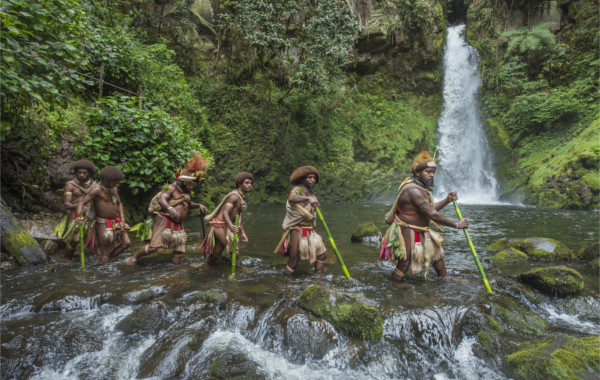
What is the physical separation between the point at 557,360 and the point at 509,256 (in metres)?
4.01

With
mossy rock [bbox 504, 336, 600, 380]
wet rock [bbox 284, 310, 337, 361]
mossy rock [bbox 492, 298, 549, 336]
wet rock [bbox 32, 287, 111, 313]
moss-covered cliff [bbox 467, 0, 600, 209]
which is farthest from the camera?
moss-covered cliff [bbox 467, 0, 600, 209]

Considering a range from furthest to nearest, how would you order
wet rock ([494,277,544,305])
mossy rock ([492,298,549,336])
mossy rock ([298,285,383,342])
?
wet rock ([494,277,544,305])
mossy rock ([492,298,549,336])
mossy rock ([298,285,383,342])

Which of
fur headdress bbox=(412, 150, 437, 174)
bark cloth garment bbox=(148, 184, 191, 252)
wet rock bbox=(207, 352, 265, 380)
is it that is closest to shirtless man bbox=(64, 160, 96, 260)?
bark cloth garment bbox=(148, 184, 191, 252)

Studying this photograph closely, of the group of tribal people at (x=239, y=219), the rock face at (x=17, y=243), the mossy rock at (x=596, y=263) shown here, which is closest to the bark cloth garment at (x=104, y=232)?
the group of tribal people at (x=239, y=219)

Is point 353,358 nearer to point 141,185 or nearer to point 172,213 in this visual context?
point 172,213

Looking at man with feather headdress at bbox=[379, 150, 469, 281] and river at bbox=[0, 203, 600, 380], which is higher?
man with feather headdress at bbox=[379, 150, 469, 281]

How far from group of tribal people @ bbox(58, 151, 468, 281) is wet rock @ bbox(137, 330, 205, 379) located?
191 centimetres

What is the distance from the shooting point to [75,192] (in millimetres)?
5695

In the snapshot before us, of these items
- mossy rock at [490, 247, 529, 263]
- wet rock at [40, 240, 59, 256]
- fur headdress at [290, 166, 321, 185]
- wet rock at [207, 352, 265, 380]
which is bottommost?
wet rock at [207, 352, 265, 380]

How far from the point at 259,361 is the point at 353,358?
0.95 m

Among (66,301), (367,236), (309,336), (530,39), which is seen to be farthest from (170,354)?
(530,39)

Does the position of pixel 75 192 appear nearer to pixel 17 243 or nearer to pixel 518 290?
pixel 17 243

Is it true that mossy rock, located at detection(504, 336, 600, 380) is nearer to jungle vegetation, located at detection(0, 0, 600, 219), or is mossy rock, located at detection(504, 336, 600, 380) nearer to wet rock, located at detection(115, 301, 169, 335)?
wet rock, located at detection(115, 301, 169, 335)

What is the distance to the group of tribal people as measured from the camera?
481 cm
